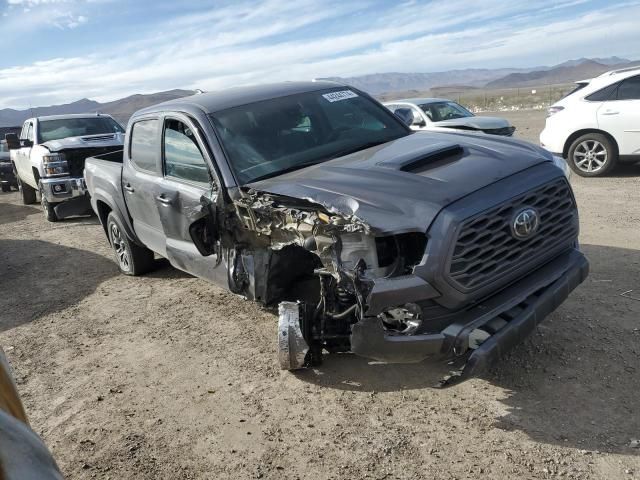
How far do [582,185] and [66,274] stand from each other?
25.4 feet

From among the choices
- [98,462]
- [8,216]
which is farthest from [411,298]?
[8,216]

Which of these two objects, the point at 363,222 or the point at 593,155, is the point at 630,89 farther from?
the point at 363,222

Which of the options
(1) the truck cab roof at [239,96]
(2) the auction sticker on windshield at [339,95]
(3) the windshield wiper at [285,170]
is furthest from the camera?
(2) the auction sticker on windshield at [339,95]

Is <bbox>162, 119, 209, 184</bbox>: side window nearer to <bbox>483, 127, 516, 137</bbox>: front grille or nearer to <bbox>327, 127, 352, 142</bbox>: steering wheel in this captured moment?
<bbox>327, 127, 352, 142</bbox>: steering wheel

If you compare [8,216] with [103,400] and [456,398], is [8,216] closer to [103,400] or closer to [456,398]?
[103,400]

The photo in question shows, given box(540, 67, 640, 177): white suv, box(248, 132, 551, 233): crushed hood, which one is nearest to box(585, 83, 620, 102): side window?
box(540, 67, 640, 177): white suv

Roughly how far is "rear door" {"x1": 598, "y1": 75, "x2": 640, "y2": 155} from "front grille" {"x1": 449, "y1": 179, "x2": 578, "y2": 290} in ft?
20.7

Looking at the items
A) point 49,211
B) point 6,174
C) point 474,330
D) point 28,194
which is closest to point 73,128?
point 49,211

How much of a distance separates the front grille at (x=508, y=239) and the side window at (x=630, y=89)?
663cm

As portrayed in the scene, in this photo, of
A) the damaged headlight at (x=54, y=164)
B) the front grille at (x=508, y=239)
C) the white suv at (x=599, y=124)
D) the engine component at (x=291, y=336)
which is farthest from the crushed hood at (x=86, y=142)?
the front grille at (x=508, y=239)

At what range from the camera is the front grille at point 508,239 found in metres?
3.11

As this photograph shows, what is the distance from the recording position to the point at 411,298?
308 cm

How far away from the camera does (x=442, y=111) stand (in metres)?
12.4

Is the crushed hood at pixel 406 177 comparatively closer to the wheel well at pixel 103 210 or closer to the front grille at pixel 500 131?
the wheel well at pixel 103 210
